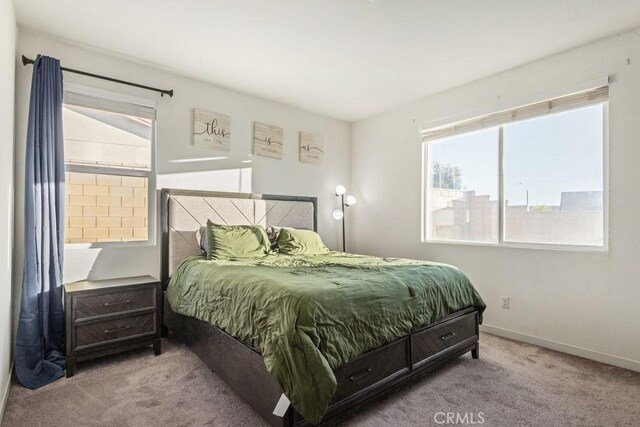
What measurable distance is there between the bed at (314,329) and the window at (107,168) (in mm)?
278

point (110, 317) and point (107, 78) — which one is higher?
point (107, 78)

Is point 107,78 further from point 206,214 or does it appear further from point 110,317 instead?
point 110,317

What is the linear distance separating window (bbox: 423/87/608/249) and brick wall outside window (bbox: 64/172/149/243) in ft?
10.4

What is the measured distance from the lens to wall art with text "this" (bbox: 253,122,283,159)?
4.05 meters

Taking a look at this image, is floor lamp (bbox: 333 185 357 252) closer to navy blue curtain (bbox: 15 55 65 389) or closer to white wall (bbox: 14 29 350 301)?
white wall (bbox: 14 29 350 301)

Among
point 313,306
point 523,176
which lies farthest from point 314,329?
point 523,176

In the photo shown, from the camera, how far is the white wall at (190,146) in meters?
2.83

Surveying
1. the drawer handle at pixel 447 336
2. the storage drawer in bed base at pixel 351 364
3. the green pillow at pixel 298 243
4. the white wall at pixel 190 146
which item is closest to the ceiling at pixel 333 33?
the white wall at pixel 190 146

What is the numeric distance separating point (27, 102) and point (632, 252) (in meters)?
4.89

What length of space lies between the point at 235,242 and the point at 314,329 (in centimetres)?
173

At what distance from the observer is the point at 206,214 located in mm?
3535

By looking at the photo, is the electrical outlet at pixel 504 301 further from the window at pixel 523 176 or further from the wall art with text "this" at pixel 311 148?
the wall art with text "this" at pixel 311 148

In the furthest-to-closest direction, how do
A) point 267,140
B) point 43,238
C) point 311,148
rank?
1. point 311,148
2. point 267,140
3. point 43,238

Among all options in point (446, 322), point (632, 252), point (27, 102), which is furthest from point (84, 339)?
point (632, 252)
